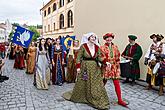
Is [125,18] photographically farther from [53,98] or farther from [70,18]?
[70,18]

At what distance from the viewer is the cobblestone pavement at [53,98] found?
533 cm

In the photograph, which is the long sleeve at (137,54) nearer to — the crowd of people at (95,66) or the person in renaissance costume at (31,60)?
the crowd of people at (95,66)

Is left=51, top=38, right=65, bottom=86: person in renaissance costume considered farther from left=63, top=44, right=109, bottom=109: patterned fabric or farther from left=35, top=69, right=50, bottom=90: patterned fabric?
left=63, top=44, right=109, bottom=109: patterned fabric

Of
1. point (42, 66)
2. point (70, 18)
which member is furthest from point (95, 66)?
point (70, 18)

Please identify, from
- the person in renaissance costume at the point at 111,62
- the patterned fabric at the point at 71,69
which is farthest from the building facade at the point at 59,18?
the person in renaissance costume at the point at 111,62

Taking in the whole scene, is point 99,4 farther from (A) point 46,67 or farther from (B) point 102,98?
(B) point 102,98

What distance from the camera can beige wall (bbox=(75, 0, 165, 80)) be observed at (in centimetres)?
768

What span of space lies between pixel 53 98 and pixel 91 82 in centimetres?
122

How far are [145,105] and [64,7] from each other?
83.0 feet

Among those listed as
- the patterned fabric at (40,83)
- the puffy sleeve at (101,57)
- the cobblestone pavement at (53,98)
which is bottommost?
the cobblestone pavement at (53,98)

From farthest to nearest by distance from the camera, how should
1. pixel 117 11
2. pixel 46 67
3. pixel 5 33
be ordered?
pixel 5 33 < pixel 117 11 < pixel 46 67

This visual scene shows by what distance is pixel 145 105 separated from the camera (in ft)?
18.2

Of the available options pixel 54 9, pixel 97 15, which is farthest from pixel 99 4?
pixel 54 9

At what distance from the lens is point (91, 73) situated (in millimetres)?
5473
